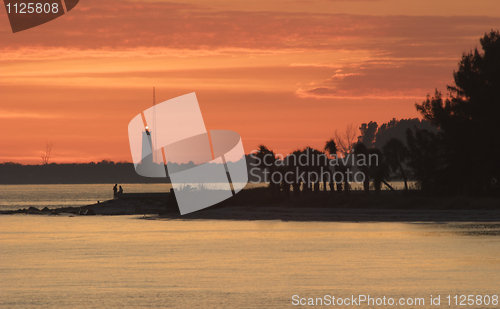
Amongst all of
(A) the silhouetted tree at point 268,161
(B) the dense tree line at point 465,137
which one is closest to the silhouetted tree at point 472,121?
(B) the dense tree line at point 465,137

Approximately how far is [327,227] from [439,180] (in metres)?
21.2

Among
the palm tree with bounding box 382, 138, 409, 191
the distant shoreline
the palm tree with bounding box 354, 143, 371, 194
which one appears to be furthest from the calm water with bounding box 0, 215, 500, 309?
the palm tree with bounding box 354, 143, 371, 194

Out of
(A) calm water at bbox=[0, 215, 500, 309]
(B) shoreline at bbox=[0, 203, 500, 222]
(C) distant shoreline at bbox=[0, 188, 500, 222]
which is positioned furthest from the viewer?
(C) distant shoreline at bbox=[0, 188, 500, 222]

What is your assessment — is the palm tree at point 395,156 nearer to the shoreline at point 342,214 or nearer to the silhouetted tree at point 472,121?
the silhouetted tree at point 472,121

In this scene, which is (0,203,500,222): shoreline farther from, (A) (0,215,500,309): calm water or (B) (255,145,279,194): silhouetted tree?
(A) (0,215,500,309): calm water

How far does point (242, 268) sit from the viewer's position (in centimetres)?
2159

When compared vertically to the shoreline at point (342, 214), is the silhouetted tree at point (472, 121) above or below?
above

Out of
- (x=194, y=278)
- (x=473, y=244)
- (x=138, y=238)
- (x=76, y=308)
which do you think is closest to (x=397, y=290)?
(x=194, y=278)

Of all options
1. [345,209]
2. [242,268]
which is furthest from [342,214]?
[242,268]

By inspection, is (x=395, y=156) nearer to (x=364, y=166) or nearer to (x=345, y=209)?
(x=364, y=166)

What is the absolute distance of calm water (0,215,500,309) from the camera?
16.4m

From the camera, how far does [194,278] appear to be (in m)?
19.4

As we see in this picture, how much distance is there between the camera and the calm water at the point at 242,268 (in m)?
16.4

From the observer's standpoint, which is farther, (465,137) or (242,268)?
(465,137)
